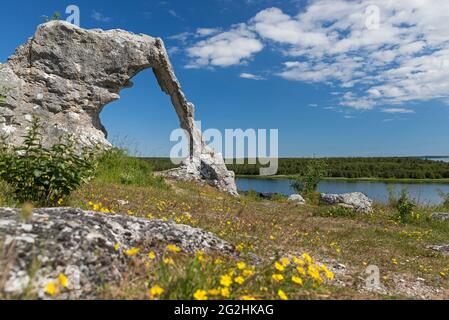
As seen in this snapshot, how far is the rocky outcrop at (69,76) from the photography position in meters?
16.3

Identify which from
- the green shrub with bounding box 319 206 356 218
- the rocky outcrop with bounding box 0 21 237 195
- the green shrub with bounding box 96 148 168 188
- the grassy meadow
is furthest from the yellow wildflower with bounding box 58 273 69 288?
the rocky outcrop with bounding box 0 21 237 195

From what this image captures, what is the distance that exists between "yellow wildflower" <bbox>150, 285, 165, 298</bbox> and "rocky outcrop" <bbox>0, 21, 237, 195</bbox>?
1436 centimetres

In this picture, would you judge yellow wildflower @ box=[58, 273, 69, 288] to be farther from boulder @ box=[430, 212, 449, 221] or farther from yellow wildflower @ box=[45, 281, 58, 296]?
boulder @ box=[430, 212, 449, 221]

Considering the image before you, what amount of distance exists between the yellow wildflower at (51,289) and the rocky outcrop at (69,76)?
1415cm

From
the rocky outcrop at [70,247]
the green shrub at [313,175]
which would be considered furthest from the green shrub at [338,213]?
the green shrub at [313,175]

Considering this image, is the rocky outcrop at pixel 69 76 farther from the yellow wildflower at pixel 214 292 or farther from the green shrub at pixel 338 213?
the yellow wildflower at pixel 214 292

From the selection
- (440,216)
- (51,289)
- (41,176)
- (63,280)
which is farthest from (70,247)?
(440,216)

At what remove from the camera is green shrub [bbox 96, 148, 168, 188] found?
1559 centimetres

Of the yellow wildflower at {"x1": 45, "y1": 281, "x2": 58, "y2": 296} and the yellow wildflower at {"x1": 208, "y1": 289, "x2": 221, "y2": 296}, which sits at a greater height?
the yellow wildflower at {"x1": 45, "y1": 281, "x2": 58, "y2": 296}
